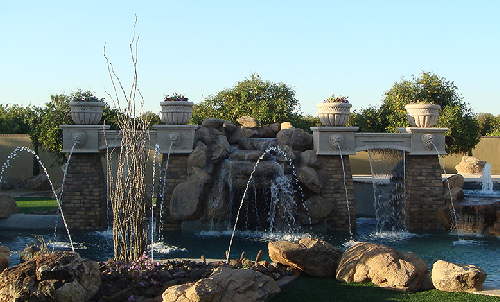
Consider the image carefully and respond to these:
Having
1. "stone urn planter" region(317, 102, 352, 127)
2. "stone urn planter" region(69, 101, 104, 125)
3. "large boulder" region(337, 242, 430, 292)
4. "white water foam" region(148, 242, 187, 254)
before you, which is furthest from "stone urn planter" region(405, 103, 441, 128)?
"stone urn planter" region(69, 101, 104, 125)

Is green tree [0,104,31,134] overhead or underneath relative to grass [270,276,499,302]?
overhead

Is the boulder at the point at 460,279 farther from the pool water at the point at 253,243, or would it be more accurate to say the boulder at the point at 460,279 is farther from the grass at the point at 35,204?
the grass at the point at 35,204

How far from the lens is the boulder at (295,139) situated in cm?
1447

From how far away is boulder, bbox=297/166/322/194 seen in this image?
13.5 meters

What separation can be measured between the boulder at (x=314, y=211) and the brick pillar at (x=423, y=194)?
2280mm

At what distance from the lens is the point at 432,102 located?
22.7 meters

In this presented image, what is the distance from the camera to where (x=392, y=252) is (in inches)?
304

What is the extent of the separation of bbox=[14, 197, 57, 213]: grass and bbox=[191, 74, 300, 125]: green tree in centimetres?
789

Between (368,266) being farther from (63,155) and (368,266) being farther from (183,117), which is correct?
(63,155)

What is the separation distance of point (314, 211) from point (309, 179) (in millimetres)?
780

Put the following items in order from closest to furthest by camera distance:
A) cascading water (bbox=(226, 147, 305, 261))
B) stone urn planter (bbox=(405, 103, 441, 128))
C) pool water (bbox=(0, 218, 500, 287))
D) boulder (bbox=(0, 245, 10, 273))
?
boulder (bbox=(0, 245, 10, 273)), pool water (bbox=(0, 218, 500, 287)), cascading water (bbox=(226, 147, 305, 261)), stone urn planter (bbox=(405, 103, 441, 128))

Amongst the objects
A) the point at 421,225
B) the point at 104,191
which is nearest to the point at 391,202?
the point at 421,225

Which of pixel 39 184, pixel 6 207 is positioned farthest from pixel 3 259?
pixel 39 184

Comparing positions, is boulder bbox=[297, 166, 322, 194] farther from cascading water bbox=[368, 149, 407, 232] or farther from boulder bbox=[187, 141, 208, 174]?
boulder bbox=[187, 141, 208, 174]
